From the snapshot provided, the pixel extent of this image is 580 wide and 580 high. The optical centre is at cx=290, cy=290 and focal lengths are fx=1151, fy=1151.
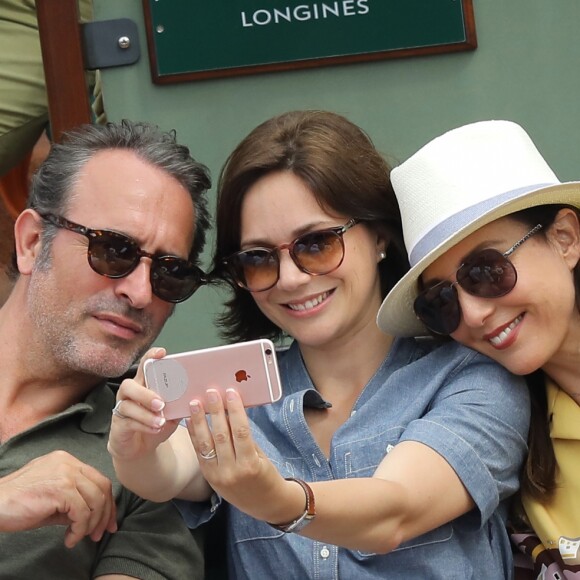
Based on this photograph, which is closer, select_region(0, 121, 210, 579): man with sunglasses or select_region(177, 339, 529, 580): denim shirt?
select_region(177, 339, 529, 580): denim shirt

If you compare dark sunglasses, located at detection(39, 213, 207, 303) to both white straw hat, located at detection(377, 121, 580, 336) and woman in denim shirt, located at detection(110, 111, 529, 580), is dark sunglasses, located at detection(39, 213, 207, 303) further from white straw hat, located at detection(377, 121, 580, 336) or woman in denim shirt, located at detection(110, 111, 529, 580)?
white straw hat, located at detection(377, 121, 580, 336)

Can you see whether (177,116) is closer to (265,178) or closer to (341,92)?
(341,92)

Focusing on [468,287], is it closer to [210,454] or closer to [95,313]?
[210,454]

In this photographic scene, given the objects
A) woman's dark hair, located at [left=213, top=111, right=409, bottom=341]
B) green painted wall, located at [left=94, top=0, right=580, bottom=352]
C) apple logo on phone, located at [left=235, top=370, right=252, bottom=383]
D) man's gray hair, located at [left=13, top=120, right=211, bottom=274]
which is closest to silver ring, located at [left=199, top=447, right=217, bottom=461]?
apple logo on phone, located at [left=235, top=370, right=252, bottom=383]

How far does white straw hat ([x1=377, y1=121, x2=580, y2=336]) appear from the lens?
254 centimetres

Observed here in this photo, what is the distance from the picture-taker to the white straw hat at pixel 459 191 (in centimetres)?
254

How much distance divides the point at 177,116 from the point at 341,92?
0.51 metres

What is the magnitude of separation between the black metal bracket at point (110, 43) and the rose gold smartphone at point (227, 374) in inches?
62.3

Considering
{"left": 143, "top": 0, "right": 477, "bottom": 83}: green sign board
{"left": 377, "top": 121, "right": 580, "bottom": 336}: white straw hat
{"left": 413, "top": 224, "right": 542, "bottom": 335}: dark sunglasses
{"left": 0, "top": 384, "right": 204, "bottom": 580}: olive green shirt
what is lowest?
{"left": 0, "top": 384, "right": 204, "bottom": 580}: olive green shirt

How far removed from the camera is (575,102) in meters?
3.51

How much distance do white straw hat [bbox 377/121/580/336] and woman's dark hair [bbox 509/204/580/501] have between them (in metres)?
0.03

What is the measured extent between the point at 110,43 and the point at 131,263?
86cm

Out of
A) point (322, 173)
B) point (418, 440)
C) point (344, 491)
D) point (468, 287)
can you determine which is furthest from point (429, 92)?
point (344, 491)

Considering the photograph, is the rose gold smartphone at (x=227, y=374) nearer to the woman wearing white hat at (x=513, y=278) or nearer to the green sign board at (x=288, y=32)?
the woman wearing white hat at (x=513, y=278)
